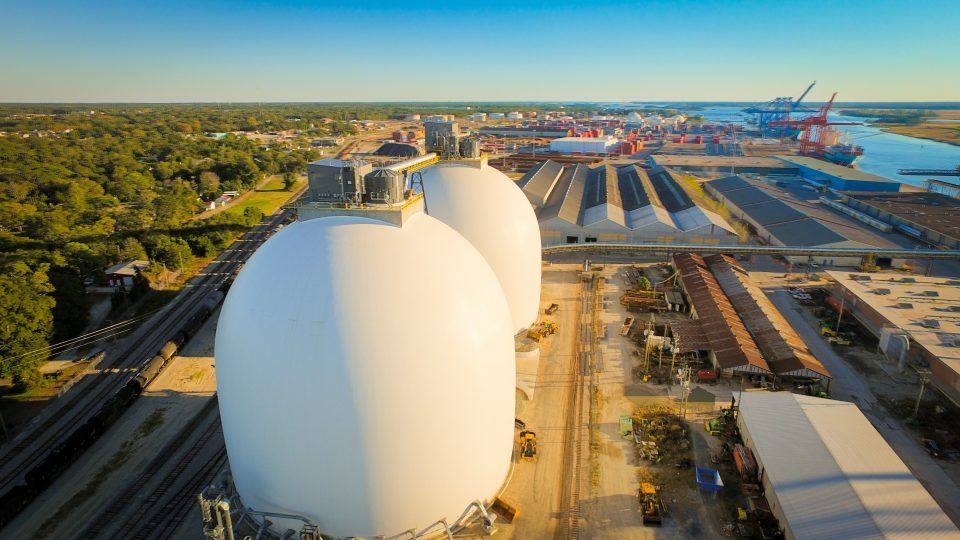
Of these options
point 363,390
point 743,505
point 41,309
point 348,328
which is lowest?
point 743,505

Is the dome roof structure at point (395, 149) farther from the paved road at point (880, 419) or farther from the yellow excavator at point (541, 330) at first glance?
the paved road at point (880, 419)

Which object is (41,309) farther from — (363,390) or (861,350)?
(861,350)

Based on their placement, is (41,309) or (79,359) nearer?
(41,309)

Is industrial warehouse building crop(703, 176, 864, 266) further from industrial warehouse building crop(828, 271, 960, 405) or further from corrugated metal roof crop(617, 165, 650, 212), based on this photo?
corrugated metal roof crop(617, 165, 650, 212)

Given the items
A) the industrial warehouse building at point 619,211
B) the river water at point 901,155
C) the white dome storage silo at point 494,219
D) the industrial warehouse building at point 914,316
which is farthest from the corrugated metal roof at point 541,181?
the river water at point 901,155

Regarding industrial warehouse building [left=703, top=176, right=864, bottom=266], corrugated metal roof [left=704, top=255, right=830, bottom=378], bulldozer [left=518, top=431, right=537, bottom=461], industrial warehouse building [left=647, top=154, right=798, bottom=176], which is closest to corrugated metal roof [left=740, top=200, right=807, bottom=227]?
industrial warehouse building [left=703, top=176, right=864, bottom=266]

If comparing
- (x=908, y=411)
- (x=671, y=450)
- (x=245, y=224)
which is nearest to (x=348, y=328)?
(x=671, y=450)
